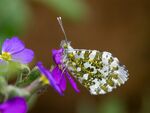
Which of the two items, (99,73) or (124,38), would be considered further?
(124,38)

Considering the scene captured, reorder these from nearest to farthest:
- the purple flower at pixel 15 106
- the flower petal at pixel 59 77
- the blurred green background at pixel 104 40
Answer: the purple flower at pixel 15 106 < the flower petal at pixel 59 77 < the blurred green background at pixel 104 40

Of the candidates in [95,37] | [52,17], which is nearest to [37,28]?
[52,17]

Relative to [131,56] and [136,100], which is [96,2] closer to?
[131,56]

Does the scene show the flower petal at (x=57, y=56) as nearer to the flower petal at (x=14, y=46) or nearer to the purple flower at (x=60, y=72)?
the purple flower at (x=60, y=72)

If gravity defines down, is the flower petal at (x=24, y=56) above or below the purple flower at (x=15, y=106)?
above

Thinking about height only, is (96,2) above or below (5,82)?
above

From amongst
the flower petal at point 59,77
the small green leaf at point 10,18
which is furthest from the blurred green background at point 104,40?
the flower petal at point 59,77

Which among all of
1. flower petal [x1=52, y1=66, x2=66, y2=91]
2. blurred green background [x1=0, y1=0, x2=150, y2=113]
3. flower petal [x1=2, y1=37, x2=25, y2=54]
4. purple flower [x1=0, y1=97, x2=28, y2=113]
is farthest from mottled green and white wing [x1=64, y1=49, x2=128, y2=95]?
blurred green background [x1=0, y1=0, x2=150, y2=113]

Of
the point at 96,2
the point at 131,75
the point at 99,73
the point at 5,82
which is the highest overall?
the point at 96,2
